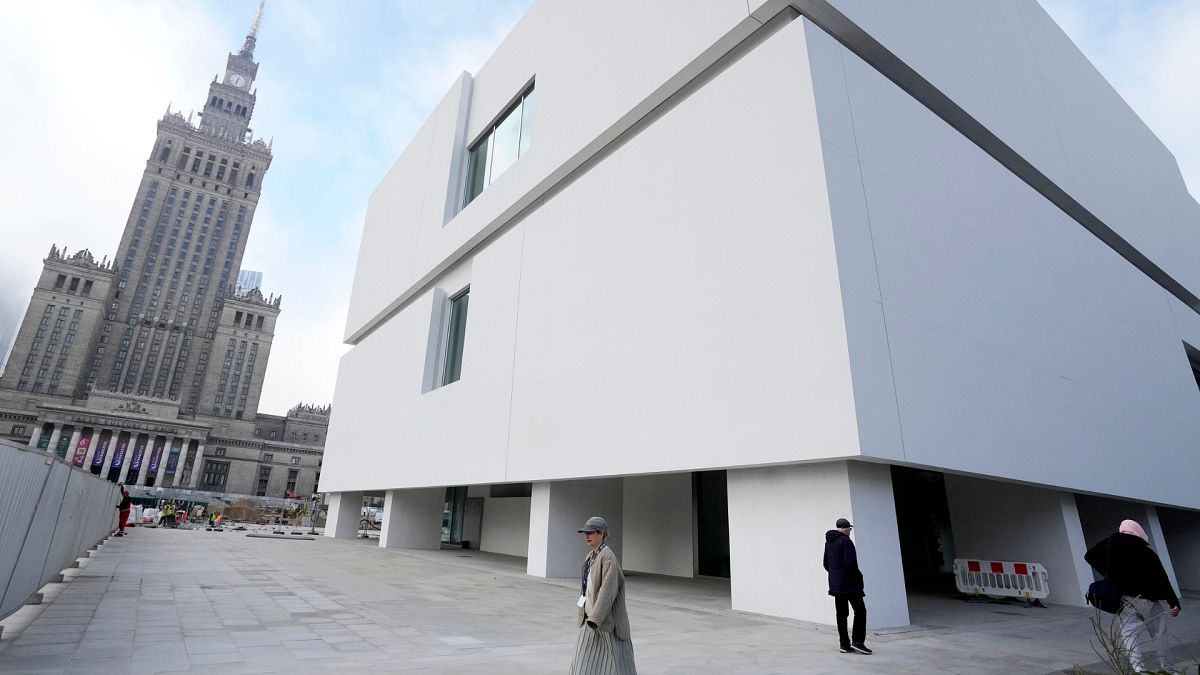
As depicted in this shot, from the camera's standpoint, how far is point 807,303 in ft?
27.9

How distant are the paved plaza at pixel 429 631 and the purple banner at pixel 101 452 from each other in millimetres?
98439

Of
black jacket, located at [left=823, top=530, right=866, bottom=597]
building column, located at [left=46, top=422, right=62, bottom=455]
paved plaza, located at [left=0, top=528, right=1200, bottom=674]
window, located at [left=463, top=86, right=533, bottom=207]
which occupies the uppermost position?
window, located at [left=463, top=86, right=533, bottom=207]

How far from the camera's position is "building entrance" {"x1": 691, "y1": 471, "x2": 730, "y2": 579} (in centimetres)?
1527

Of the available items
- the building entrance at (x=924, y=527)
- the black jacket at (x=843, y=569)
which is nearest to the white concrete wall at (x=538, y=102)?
the black jacket at (x=843, y=569)

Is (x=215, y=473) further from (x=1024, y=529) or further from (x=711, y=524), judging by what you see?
(x=1024, y=529)

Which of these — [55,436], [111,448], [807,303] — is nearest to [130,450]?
[111,448]

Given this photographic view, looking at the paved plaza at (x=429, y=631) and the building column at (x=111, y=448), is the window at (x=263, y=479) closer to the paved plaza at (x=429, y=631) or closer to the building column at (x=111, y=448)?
the building column at (x=111, y=448)

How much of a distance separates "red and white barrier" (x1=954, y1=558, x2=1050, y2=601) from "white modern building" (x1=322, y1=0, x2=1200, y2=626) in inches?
31.1

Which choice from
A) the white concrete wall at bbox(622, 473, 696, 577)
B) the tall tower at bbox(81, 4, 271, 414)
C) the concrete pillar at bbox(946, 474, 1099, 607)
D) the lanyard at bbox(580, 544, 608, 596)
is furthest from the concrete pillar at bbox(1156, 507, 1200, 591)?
the tall tower at bbox(81, 4, 271, 414)

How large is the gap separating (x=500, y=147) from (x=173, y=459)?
98.1m

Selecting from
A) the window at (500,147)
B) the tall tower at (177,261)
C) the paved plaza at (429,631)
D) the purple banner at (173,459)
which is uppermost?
the tall tower at (177,261)

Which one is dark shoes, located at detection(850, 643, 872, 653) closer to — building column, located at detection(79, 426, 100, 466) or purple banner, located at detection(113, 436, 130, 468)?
purple banner, located at detection(113, 436, 130, 468)

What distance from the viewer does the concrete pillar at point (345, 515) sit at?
1109 inches

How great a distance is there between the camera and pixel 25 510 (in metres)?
6.03
